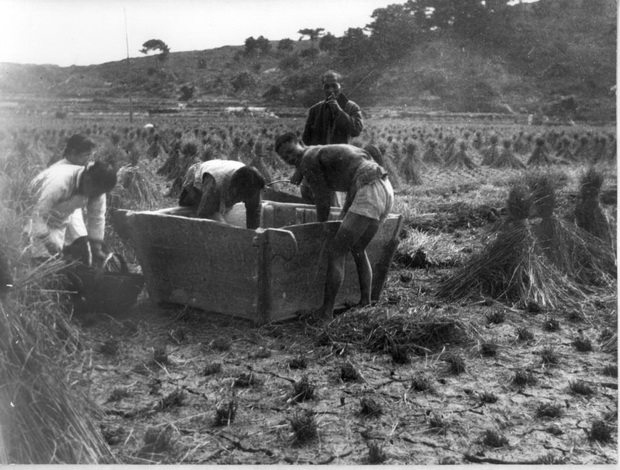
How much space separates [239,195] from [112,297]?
132 centimetres

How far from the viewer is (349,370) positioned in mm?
4777

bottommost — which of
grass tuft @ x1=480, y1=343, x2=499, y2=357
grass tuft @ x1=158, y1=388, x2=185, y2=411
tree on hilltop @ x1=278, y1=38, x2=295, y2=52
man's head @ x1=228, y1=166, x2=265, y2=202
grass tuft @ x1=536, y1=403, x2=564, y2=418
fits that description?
grass tuft @ x1=536, y1=403, x2=564, y2=418

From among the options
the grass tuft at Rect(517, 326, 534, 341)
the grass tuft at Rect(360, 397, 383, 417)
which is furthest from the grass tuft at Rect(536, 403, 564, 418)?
the grass tuft at Rect(517, 326, 534, 341)

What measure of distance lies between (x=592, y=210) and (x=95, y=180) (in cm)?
516

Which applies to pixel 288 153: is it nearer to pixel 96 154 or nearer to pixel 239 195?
pixel 239 195

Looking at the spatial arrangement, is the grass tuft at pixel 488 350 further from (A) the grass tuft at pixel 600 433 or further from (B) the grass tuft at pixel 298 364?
(B) the grass tuft at pixel 298 364

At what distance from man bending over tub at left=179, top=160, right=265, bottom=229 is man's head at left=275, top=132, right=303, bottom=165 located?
0.27 metres

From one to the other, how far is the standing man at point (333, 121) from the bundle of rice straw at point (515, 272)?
6.57 ft

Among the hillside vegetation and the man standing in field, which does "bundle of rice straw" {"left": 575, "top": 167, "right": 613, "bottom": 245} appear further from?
the man standing in field

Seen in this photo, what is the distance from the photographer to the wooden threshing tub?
5.52 m

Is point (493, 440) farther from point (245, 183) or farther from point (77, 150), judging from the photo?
point (77, 150)

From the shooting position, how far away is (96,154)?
8.70 meters

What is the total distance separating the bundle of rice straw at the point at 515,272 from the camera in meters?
6.54

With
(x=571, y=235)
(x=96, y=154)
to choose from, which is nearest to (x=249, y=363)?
(x=571, y=235)
